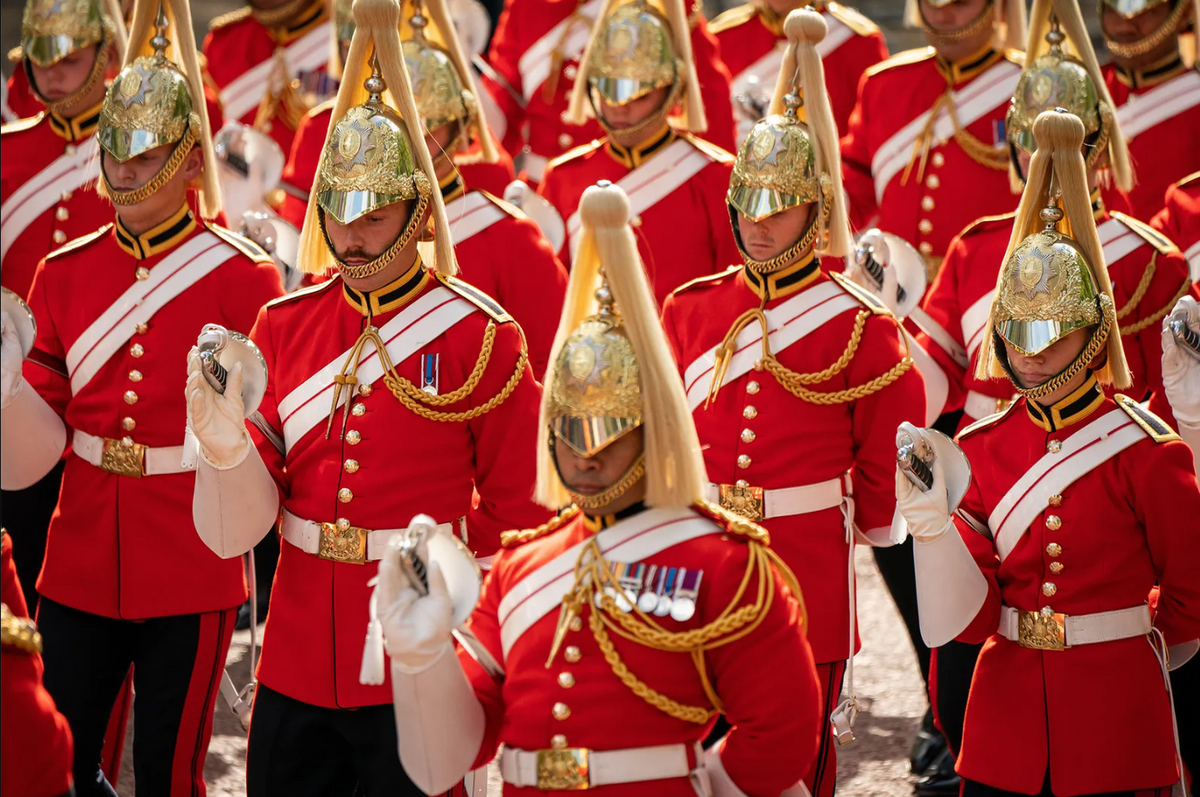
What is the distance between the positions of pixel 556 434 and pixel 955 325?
2.32 meters

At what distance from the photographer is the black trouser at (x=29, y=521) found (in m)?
5.82

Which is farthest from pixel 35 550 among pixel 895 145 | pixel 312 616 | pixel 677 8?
pixel 895 145

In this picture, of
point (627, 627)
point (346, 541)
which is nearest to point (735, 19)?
point (346, 541)

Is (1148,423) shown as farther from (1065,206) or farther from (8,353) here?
(8,353)

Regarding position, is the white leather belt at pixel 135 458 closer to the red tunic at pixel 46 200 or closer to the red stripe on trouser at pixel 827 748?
the red tunic at pixel 46 200

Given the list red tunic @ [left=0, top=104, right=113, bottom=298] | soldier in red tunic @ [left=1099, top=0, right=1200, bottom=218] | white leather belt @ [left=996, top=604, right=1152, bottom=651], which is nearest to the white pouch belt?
white leather belt @ [left=996, top=604, right=1152, bottom=651]

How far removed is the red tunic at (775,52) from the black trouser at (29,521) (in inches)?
112

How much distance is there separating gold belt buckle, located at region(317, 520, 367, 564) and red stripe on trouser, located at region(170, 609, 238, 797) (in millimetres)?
748

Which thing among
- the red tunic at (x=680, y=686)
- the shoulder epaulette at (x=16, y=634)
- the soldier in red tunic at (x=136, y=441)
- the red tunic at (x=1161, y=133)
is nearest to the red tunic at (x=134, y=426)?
the soldier in red tunic at (x=136, y=441)

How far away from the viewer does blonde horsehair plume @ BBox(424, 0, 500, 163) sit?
6188mm

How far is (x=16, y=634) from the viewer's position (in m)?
3.46

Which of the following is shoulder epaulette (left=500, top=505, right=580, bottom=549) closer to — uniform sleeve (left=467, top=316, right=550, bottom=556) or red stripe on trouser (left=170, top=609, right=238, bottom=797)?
uniform sleeve (left=467, top=316, right=550, bottom=556)

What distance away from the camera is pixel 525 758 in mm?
3611

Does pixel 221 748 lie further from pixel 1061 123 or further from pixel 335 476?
pixel 1061 123
